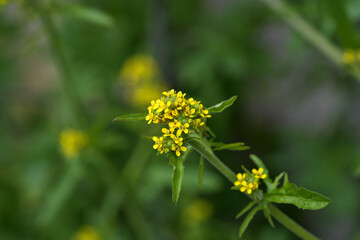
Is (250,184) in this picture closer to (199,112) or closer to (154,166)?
(199,112)

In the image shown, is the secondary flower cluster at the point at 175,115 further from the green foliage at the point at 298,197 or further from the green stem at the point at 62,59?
the green stem at the point at 62,59

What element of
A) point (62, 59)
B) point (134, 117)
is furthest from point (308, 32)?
point (134, 117)

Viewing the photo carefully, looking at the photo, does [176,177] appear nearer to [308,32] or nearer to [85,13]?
[85,13]

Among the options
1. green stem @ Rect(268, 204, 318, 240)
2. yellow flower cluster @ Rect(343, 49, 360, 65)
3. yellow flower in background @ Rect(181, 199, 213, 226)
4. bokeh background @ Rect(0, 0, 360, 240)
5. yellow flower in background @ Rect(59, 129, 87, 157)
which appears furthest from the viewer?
yellow flower in background @ Rect(181, 199, 213, 226)

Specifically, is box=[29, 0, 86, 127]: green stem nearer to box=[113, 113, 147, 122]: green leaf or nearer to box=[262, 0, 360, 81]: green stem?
box=[262, 0, 360, 81]: green stem

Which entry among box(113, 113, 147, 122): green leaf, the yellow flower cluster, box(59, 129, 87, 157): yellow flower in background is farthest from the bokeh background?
box(113, 113, 147, 122): green leaf
